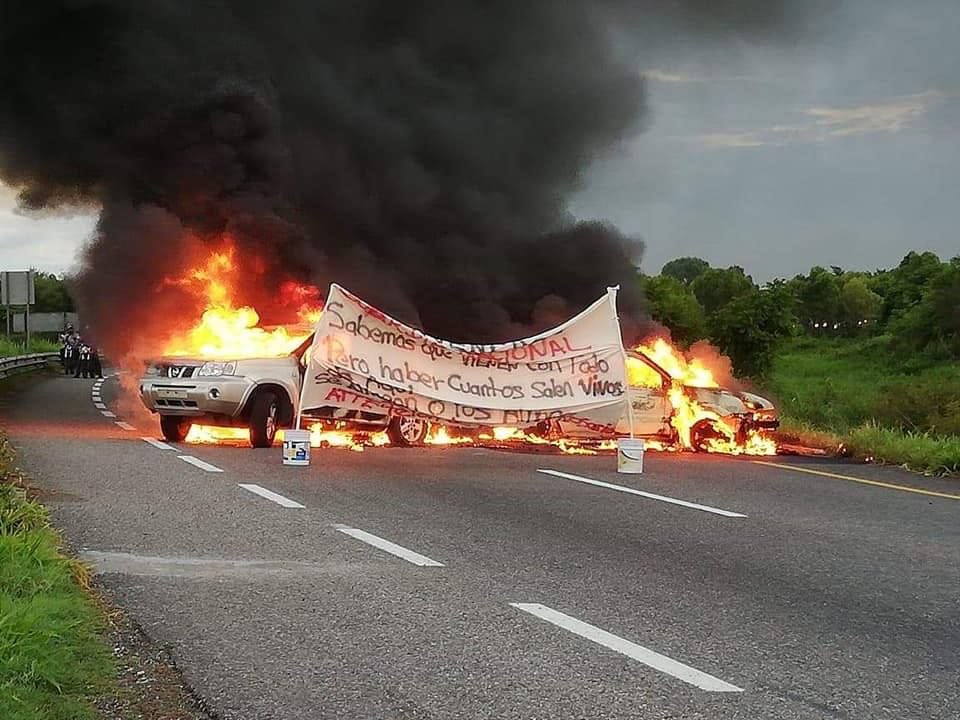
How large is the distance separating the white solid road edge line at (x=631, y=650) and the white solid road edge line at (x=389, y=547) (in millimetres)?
1215

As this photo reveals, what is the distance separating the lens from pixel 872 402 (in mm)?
29531

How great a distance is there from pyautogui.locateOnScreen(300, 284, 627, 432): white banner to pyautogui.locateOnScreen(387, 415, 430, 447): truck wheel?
0.71 m

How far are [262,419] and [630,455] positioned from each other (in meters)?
4.38

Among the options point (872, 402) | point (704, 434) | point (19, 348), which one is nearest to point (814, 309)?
point (872, 402)

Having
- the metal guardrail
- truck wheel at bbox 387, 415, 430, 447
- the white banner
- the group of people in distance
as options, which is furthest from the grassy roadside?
the metal guardrail

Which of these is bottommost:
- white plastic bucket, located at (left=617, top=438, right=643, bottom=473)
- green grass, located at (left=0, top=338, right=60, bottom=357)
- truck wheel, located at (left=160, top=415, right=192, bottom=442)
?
white plastic bucket, located at (left=617, top=438, right=643, bottom=473)

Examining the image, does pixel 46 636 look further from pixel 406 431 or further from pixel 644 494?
pixel 406 431

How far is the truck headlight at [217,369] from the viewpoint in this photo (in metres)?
13.5

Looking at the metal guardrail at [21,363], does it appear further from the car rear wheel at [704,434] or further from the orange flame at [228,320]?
the car rear wheel at [704,434]

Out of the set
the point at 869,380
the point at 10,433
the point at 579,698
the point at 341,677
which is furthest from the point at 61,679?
the point at 869,380

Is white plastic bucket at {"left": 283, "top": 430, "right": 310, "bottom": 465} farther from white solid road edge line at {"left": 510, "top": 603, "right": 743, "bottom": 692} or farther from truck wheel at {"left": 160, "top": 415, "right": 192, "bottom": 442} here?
white solid road edge line at {"left": 510, "top": 603, "right": 743, "bottom": 692}

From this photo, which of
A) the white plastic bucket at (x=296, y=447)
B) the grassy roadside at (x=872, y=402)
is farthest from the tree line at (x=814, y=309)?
the white plastic bucket at (x=296, y=447)

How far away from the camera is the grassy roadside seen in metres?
14.7

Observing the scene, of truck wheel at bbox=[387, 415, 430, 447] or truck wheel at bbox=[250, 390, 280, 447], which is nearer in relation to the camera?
truck wheel at bbox=[250, 390, 280, 447]
